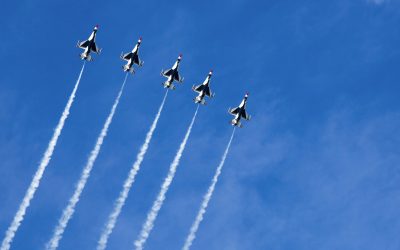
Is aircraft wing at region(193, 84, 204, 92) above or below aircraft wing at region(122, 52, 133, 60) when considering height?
below

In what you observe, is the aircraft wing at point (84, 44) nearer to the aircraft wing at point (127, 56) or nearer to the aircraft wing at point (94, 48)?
the aircraft wing at point (94, 48)

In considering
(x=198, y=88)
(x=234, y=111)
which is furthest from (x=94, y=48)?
(x=234, y=111)

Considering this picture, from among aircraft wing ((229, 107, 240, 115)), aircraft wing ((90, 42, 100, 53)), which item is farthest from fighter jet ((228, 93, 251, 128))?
aircraft wing ((90, 42, 100, 53))

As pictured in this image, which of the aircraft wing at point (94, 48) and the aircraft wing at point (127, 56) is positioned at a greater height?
the aircraft wing at point (127, 56)

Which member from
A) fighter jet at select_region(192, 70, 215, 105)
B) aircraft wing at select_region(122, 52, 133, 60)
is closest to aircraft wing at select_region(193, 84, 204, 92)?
fighter jet at select_region(192, 70, 215, 105)

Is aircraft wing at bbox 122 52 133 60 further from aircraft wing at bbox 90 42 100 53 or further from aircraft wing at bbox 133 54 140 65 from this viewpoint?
aircraft wing at bbox 90 42 100 53

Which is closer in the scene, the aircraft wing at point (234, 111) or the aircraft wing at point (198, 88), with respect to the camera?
the aircraft wing at point (234, 111)

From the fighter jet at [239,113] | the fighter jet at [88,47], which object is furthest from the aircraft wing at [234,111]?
the fighter jet at [88,47]

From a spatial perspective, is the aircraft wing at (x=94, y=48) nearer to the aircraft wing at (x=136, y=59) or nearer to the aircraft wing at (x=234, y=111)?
the aircraft wing at (x=136, y=59)

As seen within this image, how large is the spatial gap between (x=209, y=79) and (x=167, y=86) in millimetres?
9556

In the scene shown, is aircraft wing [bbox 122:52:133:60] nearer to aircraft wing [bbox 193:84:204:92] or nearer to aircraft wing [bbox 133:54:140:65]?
aircraft wing [bbox 133:54:140:65]

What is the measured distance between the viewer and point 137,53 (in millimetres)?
194375

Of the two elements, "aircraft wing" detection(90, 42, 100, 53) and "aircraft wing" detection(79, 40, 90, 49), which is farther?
"aircraft wing" detection(90, 42, 100, 53)

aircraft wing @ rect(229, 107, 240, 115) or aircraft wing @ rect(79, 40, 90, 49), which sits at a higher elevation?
aircraft wing @ rect(79, 40, 90, 49)
